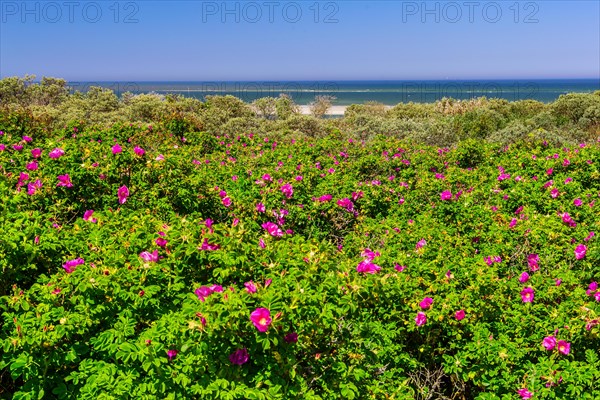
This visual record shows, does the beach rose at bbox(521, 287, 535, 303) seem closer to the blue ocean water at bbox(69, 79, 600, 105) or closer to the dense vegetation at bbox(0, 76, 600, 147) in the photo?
the dense vegetation at bbox(0, 76, 600, 147)

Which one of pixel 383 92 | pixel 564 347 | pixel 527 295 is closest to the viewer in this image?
pixel 564 347

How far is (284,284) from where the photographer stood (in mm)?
2348

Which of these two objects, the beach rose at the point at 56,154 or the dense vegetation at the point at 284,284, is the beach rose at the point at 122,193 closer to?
the dense vegetation at the point at 284,284

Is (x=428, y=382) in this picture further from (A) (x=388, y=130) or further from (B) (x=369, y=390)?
(A) (x=388, y=130)

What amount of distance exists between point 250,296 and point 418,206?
4235 mm

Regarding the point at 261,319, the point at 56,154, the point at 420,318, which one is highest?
the point at 56,154

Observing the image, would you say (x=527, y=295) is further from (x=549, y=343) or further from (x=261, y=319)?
(x=261, y=319)

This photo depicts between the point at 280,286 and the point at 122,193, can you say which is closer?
the point at 280,286

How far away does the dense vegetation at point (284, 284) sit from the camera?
2242 millimetres

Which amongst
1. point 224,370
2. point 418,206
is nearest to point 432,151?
point 418,206

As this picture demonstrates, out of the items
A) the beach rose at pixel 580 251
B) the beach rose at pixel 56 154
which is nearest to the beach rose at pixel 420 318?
the beach rose at pixel 580 251

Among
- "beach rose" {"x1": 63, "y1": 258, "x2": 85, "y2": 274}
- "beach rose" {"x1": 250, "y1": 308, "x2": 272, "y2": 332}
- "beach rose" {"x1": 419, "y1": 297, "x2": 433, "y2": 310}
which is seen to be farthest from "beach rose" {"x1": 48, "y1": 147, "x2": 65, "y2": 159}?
"beach rose" {"x1": 419, "y1": 297, "x2": 433, "y2": 310}

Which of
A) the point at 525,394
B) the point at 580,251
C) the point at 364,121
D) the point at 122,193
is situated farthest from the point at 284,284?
the point at 364,121

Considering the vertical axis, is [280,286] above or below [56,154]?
below
